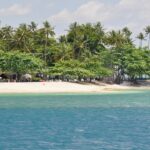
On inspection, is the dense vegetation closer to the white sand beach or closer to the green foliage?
the green foliage

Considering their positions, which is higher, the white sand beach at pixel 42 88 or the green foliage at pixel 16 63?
the green foliage at pixel 16 63

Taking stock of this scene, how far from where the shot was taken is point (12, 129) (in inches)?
1180

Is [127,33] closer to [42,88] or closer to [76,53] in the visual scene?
[76,53]

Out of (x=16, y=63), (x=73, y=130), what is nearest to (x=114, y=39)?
(x=16, y=63)

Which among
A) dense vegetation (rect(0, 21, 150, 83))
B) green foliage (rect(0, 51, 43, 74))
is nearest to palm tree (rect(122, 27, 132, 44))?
dense vegetation (rect(0, 21, 150, 83))

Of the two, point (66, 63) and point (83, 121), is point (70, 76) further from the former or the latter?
point (83, 121)

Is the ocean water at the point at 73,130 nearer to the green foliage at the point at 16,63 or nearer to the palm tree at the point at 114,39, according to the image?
the green foliage at the point at 16,63

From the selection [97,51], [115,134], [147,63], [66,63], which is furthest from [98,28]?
[115,134]

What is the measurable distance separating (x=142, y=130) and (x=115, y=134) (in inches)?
96.6

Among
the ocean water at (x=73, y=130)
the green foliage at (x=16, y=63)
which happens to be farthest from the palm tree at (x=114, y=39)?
the ocean water at (x=73, y=130)

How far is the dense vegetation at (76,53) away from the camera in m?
98.9

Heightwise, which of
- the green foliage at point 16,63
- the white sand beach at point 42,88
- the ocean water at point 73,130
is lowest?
the ocean water at point 73,130

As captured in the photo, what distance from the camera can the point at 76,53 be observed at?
119938mm

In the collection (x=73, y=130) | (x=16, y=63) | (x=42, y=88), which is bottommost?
(x=73, y=130)
